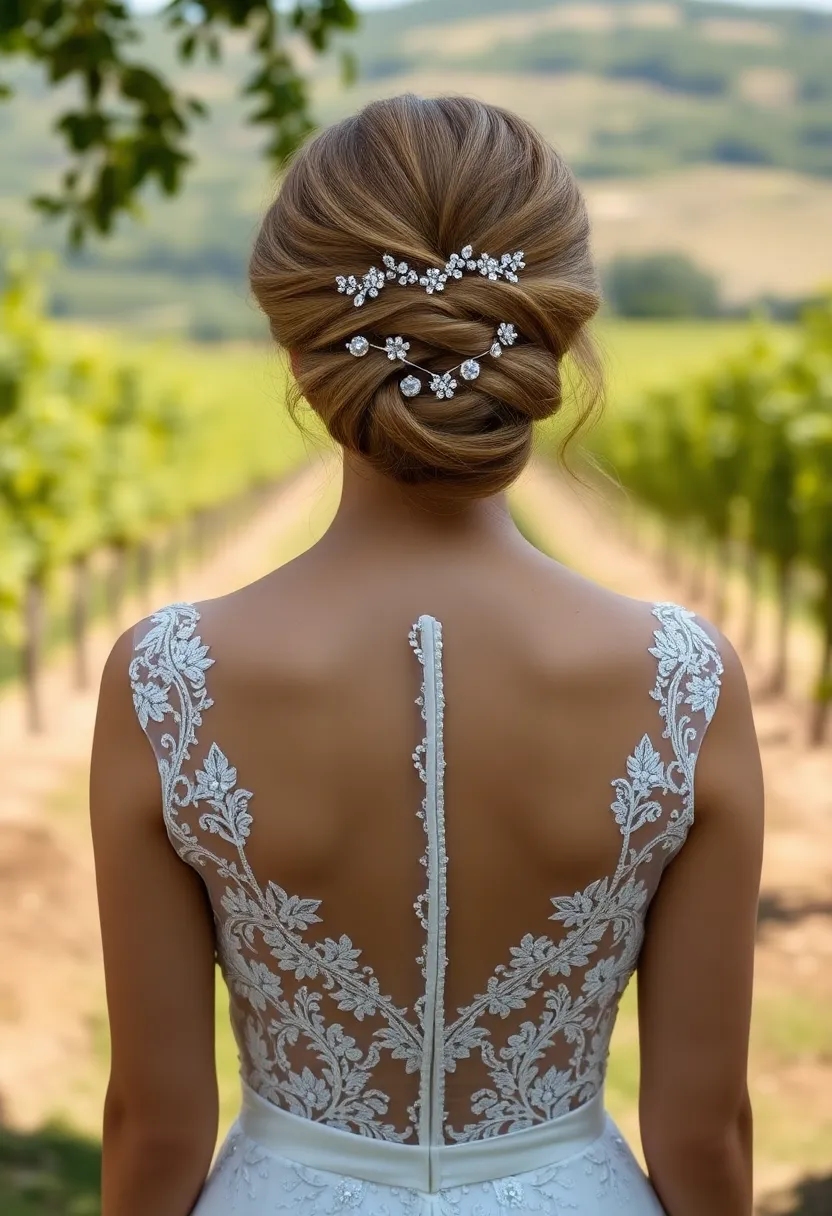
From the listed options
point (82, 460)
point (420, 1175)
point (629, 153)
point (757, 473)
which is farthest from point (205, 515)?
point (629, 153)

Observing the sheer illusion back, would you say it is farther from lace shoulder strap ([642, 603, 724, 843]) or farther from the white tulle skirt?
the white tulle skirt

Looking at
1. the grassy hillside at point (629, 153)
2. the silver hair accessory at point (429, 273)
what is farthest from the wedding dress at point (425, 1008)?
the grassy hillside at point (629, 153)

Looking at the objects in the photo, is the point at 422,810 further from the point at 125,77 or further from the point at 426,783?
the point at 125,77

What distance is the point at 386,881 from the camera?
1.57 meters

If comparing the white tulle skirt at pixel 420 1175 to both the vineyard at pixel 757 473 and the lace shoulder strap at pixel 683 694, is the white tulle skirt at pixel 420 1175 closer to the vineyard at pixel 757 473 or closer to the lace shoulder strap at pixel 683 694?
the lace shoulder strap at pixel 683 694

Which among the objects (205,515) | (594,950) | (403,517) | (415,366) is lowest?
Answer: (205,515)

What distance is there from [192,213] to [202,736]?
17071 centimetres

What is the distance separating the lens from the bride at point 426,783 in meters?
1.49

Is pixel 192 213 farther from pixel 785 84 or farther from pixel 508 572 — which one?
pixel 508 572

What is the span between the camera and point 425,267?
1.49 metres

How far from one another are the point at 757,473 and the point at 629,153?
146 m

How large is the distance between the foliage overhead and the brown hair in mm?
2750

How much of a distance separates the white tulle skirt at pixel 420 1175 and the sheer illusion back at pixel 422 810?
0.14m

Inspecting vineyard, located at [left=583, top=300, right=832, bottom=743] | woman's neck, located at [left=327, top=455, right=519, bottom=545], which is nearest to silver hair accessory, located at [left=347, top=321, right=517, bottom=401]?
woman's neck, located at [left=327, top=455, right=519, bottom=545]
